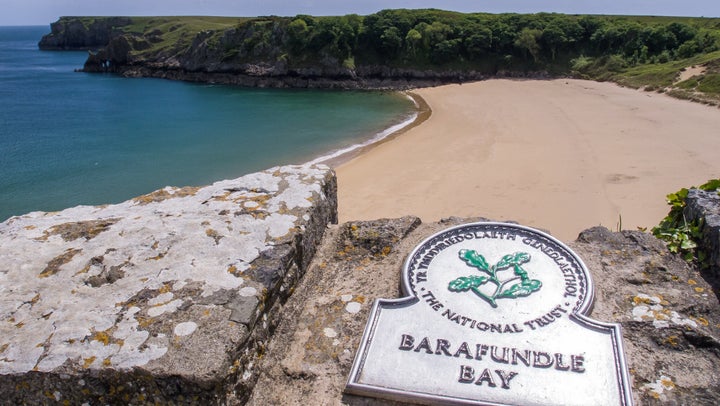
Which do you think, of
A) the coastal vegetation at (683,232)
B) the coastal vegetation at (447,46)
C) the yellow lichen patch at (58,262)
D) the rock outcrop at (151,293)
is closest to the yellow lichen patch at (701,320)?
the coastal vegetation at (683,232)

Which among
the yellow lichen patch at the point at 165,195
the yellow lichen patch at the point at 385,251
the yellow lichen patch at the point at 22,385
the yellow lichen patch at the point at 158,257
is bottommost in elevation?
the yellow lichen patch at the point at 22,385

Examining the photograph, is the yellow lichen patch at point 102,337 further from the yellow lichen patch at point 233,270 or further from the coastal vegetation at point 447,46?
the coastal vegetation at point 447,46

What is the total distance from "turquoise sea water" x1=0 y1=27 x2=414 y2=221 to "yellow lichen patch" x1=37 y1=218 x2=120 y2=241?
632 inches

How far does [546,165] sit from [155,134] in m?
24.6

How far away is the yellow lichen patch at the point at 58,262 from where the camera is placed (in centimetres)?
365

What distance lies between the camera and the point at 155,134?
3086 cm

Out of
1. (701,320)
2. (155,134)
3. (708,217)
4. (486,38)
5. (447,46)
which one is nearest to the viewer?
(701,320)

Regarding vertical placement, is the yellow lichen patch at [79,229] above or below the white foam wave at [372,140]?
above

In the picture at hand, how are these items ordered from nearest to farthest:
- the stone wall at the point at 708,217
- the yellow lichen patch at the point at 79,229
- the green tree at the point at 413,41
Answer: the stone wall at the point at 708,217
the yellow lichen patch at the point at 79,229
the green tree at the point at 413,41

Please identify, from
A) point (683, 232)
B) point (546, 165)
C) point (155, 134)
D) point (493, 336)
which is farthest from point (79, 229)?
point (155, 134)

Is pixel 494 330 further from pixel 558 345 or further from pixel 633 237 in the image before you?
pixel 633 237

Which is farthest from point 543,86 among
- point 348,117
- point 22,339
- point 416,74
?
point 22,339

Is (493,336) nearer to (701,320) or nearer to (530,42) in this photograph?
(701,320)

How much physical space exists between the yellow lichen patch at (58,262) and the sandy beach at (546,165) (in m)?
8.89
